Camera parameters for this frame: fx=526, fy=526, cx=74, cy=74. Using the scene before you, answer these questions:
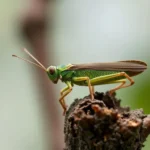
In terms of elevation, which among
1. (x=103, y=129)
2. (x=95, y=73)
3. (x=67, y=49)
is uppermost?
(x=67, y=49)

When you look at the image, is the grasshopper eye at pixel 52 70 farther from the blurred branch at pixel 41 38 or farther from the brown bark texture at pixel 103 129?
the brown bark texture at pixel 103 129

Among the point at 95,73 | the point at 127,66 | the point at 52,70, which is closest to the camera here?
the point at 127,66

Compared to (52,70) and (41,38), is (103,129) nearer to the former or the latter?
(41,38)

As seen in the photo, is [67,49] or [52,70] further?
[67,49]

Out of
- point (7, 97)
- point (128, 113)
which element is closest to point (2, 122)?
point (7, 97)

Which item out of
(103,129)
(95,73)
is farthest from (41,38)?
(103,129)

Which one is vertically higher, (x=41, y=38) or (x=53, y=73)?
(x=41, y=38)

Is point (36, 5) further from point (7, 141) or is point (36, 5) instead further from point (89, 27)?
point (7, 141)
